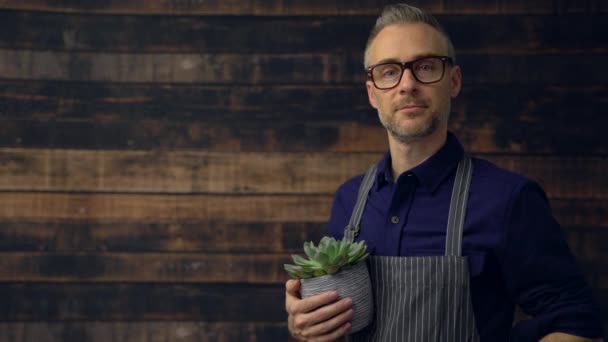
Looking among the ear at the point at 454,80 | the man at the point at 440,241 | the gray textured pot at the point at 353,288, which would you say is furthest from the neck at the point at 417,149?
the gray textured pot at the point at 353,288

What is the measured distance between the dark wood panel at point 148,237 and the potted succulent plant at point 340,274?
956 millimetres

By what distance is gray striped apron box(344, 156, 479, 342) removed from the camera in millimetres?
1376

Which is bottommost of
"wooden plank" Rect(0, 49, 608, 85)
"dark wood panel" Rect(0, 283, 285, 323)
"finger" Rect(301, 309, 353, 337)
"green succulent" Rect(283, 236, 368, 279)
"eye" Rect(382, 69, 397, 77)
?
"dark wood panel" Rect(0, 283, 285, 323)

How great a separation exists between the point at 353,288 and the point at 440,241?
9.9 inches

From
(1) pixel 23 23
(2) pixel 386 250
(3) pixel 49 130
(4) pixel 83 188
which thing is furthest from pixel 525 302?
(1) pixel 23 23

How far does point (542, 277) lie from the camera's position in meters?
1.35

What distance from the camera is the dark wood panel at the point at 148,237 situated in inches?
92.7

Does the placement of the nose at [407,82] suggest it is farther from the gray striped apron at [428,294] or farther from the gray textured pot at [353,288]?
the gray textured pot at [353,288]

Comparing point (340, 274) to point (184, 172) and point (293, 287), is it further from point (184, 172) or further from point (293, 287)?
point (184, 172)

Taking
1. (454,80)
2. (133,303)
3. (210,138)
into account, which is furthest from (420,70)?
(133,303)

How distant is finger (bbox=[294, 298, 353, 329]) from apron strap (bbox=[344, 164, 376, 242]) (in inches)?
9.7

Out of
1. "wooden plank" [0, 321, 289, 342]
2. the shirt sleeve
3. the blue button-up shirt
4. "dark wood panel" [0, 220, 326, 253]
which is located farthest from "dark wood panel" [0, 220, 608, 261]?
the shirt sleeve

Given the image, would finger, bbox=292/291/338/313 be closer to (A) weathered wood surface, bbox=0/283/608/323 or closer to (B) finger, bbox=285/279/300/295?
(B) finger, bbox=285/279/300/295

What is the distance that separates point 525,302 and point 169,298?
4.83 ft
